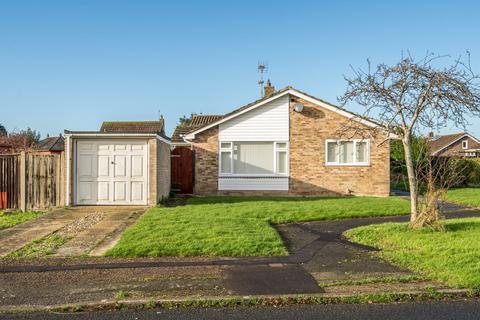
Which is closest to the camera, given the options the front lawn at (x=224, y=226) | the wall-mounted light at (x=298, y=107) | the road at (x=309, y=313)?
the road at (x=309, y=313)

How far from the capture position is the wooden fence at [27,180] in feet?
45.5

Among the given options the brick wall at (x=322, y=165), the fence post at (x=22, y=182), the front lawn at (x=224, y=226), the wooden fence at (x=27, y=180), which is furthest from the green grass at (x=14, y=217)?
the brick wall at (x=322, y=165)

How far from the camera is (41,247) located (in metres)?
8.45

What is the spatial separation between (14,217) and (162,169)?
17.9ft

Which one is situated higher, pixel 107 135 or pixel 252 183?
pixel 107 135

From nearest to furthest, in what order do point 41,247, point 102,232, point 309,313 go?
→ point 309,313 → point 41,247 → point 102,232

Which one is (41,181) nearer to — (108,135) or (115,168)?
(115,168)

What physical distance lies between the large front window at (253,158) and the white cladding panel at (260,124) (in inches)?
10.9

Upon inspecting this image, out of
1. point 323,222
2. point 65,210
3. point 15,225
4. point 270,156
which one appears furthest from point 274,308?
point 270,156

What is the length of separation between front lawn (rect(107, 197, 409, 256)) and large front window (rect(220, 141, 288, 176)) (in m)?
4.61

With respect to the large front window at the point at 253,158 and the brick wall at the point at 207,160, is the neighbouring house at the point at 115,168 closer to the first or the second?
the brick wall at the point at 207,160

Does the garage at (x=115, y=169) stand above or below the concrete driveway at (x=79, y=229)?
above

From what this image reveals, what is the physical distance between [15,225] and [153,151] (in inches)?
198

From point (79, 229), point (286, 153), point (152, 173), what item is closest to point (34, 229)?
point (79, 229)
